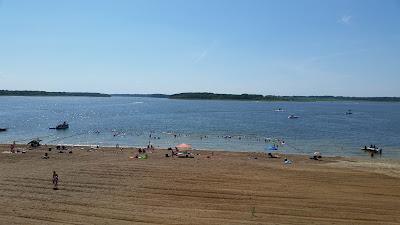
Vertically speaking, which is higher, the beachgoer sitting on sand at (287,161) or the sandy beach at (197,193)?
the sandy beach at (197,193)

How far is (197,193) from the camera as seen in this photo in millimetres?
29281

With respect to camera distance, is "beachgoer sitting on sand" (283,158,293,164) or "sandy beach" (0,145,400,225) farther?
"beachgoer sitting on sand" (283,158,293,164)

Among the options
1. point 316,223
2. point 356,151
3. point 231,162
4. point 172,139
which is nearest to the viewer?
point 316,223

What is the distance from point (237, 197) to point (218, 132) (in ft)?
191

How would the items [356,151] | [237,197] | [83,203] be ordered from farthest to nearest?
[356,151] < [237,197] < [83,203]

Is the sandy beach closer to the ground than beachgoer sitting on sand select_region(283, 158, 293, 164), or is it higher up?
higher up

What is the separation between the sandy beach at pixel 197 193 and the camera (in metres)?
23.9

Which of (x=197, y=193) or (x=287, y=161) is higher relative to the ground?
(x=197, y=193)

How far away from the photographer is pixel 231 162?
4612 centimetres

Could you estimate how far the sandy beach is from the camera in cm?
2389

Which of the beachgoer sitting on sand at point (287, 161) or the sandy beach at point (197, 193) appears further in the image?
the beachgoer sitting on sand at point (287, 161)

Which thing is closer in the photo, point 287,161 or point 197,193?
point 197,193

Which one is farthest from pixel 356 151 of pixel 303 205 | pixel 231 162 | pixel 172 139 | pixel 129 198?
pixel 129 198

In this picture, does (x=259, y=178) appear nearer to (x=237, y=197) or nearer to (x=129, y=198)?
(x=237, y=197)
